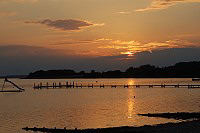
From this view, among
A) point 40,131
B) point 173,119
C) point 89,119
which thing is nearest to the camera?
point 40,131

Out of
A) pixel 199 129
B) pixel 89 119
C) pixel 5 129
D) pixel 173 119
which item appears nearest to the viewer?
pixel 199 129

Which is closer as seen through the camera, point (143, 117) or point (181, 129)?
point (181, 129)

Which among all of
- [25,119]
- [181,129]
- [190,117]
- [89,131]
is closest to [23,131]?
[89,131]

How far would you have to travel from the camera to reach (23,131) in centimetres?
3481

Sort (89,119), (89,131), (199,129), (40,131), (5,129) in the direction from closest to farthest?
(199,129), (89,131), (40,131), (5,129), (89,119)

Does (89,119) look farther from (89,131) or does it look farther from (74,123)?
(89,131)

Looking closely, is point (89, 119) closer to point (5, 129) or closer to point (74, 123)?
point (74, 123)

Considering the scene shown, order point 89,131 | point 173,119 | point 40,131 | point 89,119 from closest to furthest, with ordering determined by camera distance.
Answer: point 89,131
point 40,131
point 173,119
point 89,119

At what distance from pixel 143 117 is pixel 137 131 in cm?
1633

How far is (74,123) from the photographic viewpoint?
137ft

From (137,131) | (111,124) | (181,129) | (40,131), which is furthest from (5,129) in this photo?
(181,129)

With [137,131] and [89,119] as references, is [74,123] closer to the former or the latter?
[89,119]

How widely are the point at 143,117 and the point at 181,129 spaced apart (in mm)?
16528

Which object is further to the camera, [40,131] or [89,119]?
[89,119]
